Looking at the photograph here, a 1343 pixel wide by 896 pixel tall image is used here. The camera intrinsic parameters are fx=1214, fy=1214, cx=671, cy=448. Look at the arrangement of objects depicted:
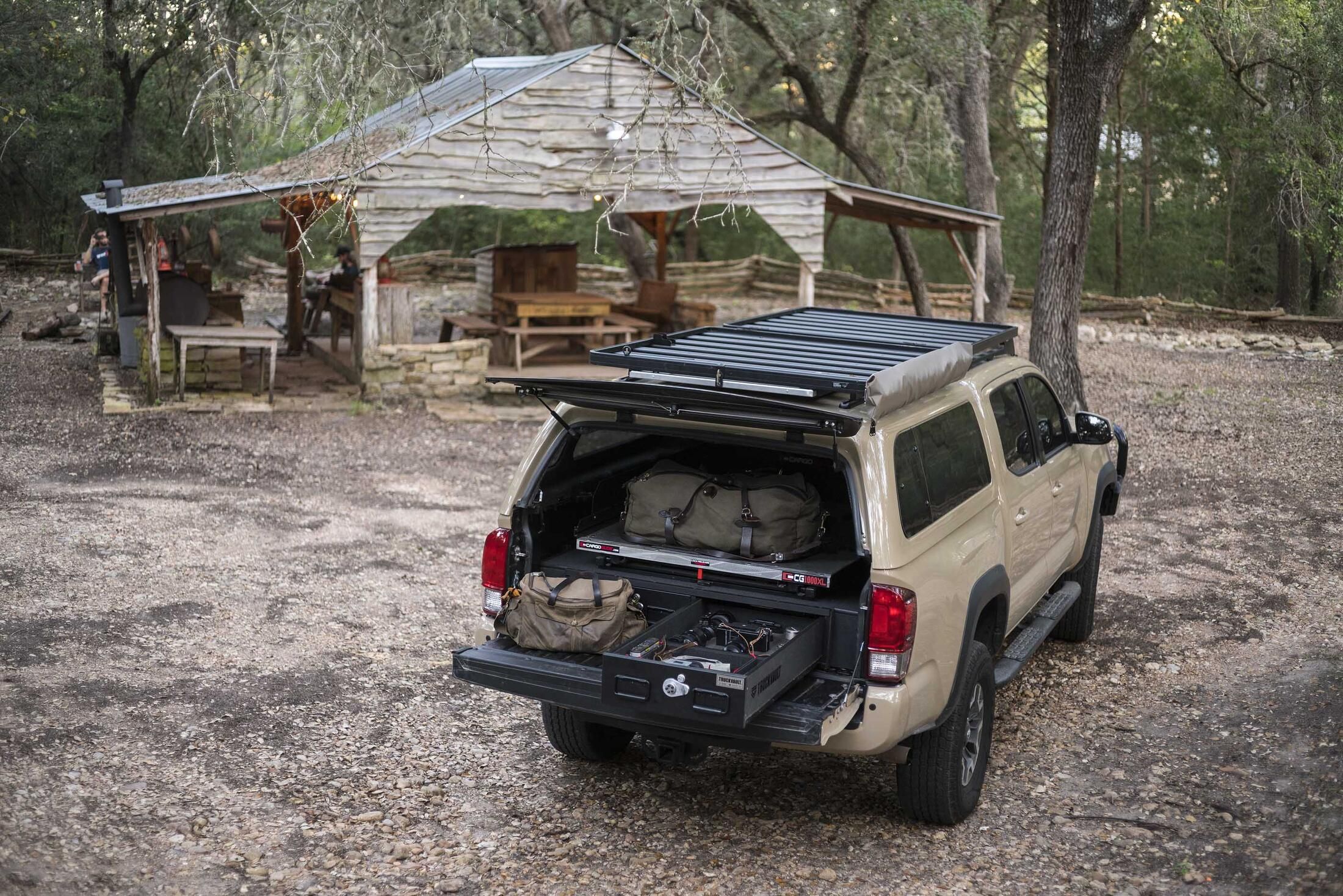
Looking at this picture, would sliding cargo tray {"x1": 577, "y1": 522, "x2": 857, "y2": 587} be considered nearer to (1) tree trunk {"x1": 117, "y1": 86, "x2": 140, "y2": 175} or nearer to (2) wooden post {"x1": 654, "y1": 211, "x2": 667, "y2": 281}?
(2) wooden post {"x1": 654, "y1": 211, "x2": 667, "y2": 281}

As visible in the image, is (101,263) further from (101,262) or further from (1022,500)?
(1022,500)

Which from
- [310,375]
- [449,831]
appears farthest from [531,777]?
[310,375]

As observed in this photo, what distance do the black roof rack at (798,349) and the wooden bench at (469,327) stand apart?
9.52 meters

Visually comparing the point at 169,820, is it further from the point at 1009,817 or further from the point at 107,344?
the point at 107,344

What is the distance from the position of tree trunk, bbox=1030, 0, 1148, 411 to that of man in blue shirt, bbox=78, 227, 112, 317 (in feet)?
41.2

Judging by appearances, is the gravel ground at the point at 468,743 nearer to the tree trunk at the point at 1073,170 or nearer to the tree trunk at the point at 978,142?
the tree trunk at the point at 1073,170

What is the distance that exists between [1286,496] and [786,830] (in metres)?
7.83

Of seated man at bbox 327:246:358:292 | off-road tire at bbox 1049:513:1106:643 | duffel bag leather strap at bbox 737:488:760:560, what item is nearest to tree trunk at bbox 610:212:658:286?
seated man at bbox 327:246:358:292

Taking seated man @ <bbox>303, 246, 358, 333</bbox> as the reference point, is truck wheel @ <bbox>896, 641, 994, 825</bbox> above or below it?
below

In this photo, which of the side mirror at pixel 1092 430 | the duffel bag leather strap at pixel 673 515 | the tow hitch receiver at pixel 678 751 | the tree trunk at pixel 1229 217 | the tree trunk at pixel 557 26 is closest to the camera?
the tow hitch receiver at pixel 678 751

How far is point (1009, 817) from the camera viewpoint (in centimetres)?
503

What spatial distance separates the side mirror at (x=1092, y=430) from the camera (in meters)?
6.29

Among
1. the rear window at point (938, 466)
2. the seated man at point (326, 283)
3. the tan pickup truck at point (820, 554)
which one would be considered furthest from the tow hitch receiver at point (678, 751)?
the seated man at point (326, 283)

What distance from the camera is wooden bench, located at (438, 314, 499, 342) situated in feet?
53.2
